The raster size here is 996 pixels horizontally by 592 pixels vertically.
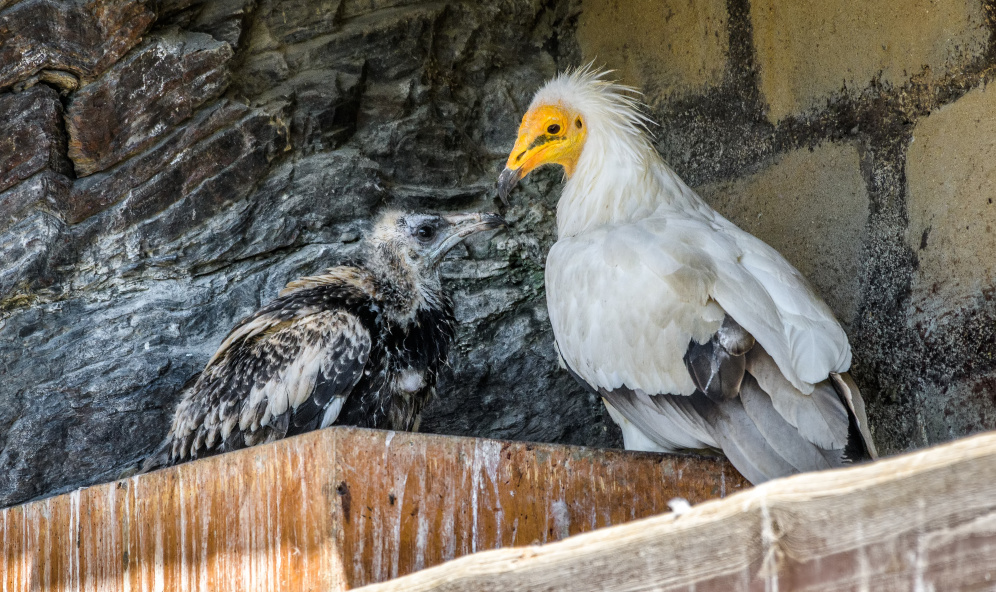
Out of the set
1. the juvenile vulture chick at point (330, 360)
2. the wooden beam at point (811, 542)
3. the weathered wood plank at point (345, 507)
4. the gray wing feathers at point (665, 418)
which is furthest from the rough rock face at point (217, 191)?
the wooden beam at point (811, 542)

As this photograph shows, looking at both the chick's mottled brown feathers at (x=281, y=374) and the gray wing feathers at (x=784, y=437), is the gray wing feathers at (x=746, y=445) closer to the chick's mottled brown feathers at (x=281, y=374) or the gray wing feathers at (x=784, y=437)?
the gray wing feathers at (x=784, y=437)

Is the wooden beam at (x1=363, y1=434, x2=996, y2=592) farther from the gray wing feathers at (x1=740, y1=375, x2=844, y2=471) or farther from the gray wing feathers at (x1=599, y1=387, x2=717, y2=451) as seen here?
the gray wing feathers at (x1=599, y1=387, x2=717, y2=451)

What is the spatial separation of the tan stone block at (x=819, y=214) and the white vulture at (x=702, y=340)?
32cm

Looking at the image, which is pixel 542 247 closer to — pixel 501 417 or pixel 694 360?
pixel 501 417

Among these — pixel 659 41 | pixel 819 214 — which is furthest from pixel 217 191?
pixel 819 214

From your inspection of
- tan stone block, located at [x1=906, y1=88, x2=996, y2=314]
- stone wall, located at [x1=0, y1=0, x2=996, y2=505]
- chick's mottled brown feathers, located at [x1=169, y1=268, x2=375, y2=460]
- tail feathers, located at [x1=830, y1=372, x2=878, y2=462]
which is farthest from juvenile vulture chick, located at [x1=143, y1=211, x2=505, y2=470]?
tan stone block, located at [x1=906, y1=88, x2=996, y2=314]

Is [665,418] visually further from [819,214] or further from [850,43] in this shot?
[850,43]

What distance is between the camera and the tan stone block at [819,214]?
129 inches

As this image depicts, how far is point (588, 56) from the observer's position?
4660mm

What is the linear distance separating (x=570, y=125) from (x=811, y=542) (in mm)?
2746

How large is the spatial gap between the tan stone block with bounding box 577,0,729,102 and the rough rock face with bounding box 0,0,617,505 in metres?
0.33

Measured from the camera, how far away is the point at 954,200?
2.88 metres

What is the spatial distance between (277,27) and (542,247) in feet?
4.80

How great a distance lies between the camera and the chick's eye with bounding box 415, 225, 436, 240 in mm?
3785
